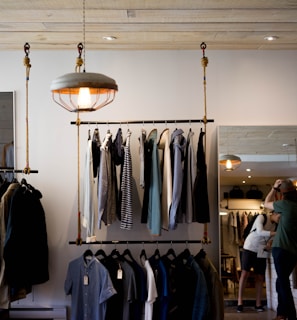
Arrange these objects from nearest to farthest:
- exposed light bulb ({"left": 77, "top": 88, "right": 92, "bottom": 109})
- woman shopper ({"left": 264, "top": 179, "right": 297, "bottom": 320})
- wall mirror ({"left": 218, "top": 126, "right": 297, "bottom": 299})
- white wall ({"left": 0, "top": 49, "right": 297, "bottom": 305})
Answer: exposed light bulb ({"left": 77, "top": 88, "right": 92, "bottom": 109})
woman shopper ({"left": 264, "top": 179, "right": 297, "bottom": 320})
wall mirror ({"left": 218, "top": 126, "right": 297, "bottom": 299})
white wall ({"left": 0, "top": 49, "right": 297, "bottom": 305})

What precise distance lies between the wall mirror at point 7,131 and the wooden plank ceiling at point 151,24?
45cm

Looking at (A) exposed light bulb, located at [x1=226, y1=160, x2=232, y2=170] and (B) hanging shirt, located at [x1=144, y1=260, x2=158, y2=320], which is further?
(A) exposed light bulb, located at [x1=226, y1=160, x2=232, y2=170]

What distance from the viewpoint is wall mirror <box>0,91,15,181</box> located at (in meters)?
5.01

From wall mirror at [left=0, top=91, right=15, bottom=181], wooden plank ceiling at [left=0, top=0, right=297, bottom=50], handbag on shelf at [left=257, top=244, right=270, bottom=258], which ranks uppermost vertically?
wooden plank ceiling at [left=0, top=0, right=297, bottom=50]

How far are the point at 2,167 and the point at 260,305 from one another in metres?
2.49

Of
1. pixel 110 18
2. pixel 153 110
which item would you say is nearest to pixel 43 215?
pixel 153 110

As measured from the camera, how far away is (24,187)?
465 centimetres

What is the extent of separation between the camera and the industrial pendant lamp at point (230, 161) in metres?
4.89

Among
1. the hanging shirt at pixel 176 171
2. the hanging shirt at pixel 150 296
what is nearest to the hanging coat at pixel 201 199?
the hanging shirt at pixel 176 171

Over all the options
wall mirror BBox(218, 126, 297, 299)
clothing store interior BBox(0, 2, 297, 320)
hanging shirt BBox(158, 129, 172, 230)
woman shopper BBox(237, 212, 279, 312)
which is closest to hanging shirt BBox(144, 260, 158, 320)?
clothing store interior BBox(0, 2, 297, 320)

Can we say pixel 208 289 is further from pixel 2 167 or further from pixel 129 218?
pixel 2 167

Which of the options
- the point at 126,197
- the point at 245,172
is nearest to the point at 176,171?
the point at 126,197

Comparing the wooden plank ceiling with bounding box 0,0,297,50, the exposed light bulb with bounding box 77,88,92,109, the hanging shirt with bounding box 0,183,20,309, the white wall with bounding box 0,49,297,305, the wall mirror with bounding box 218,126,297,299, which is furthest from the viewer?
the white wall with bounding box 0,49,297,305

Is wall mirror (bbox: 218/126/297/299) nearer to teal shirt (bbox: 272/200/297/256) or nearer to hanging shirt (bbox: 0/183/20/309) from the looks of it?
teal shirt (bbox: 272/200/297/256)
